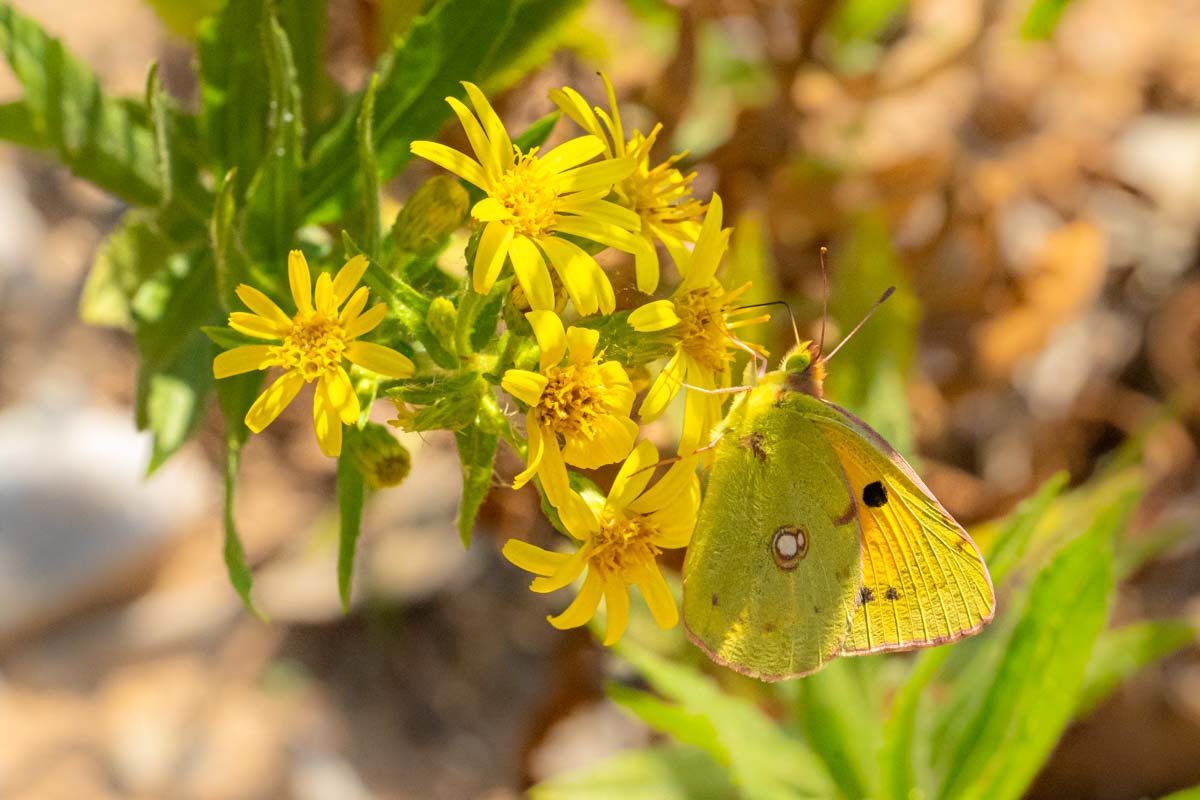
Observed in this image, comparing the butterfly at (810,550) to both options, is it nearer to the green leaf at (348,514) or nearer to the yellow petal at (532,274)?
the yellow petal at (532,274)

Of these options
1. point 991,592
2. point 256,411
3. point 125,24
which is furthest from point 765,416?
point 125,24

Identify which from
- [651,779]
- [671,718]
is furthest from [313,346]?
[651,779]

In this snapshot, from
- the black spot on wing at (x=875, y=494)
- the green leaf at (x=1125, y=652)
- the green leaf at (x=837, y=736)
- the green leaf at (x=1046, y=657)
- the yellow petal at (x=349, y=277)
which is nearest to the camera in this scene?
the yellow petal at (x=349, y=277)

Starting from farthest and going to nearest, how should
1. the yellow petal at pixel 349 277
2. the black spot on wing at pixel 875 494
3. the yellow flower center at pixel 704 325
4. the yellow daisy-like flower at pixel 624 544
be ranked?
the black spot on wing at pixel 875 494 → the yellow flower center at pixel 704 325 → the yellow daisy-like flower at pixel 624 544 → the yellow petal at pixel 349 277

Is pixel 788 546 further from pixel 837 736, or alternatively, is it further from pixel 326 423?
pixel 326 423

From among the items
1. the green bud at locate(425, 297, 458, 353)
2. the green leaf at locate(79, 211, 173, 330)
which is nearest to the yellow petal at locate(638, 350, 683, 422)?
the green bud at locate(425, 297, 458, 353)

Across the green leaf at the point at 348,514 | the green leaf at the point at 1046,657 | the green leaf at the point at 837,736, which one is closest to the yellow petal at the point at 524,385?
the green leaf at the point at 348,514

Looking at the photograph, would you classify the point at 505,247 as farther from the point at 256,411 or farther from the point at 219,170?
the point at 219,170
